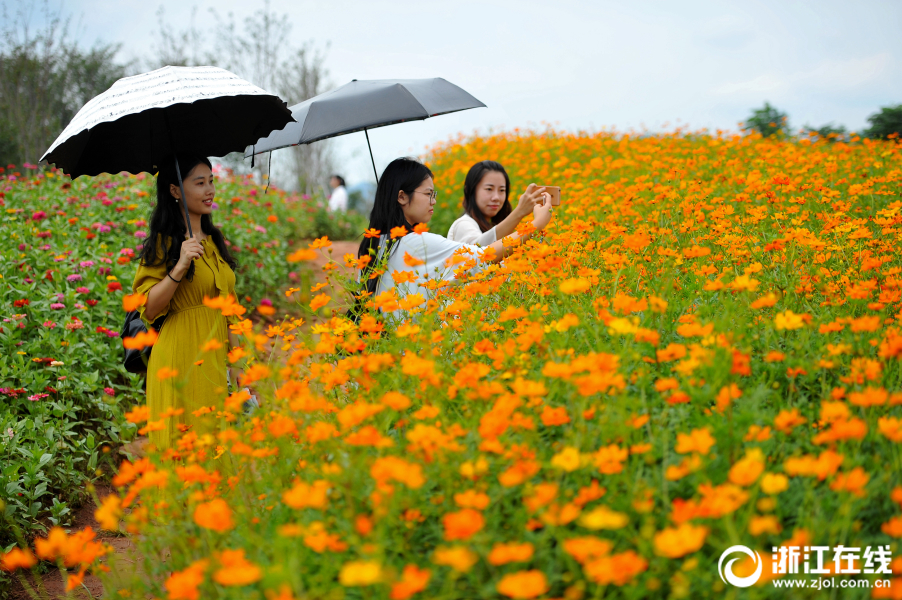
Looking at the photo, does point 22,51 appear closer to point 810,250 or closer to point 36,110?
point 36,110

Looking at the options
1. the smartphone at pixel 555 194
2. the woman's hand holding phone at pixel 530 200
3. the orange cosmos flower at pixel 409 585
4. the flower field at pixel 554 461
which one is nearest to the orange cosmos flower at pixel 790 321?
the flower field at pixel 554 461

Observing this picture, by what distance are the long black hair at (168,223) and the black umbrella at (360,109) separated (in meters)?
0.66

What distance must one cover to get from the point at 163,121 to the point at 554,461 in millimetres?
2443

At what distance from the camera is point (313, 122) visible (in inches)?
135

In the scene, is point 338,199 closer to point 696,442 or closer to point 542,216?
point 542,216

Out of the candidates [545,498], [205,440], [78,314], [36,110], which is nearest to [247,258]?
[78,314]

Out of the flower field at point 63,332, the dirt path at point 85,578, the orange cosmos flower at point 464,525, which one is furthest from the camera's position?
the flower field at point 63,332

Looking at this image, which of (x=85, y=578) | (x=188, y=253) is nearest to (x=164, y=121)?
(x=188, y=253)

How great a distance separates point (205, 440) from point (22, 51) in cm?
1794

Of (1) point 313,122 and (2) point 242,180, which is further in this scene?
(2) point 242,180

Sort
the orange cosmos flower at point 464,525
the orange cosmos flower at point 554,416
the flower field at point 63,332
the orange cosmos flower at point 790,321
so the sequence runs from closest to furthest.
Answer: the orange cosmos flower at point 464,525 < the orange cosmos flower at point 554,416 < the orange cosmos flower at point 790,321 < the flower field at point 63,332

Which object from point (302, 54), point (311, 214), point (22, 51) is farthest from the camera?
point (302, 54)

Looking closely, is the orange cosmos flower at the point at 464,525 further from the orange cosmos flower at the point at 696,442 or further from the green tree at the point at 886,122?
the green tree at the point at 886,122

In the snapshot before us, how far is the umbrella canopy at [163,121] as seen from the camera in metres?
2.56
